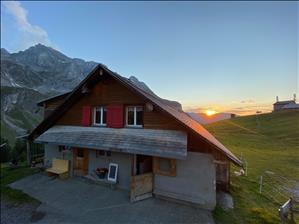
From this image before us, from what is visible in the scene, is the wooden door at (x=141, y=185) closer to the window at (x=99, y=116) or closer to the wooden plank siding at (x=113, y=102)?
the wooden plank siding at (x=113, y=102)

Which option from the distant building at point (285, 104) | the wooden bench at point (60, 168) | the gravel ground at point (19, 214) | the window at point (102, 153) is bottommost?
the gravel ground at point (19, 214)

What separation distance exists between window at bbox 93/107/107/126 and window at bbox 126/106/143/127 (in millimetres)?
1832

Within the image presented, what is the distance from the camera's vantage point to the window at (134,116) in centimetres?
1250

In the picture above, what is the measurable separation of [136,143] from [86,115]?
196 inches

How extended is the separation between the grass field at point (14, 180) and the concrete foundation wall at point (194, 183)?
7.02 m

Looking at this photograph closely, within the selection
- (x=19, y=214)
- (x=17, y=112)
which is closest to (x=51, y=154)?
(x=19, y=214)

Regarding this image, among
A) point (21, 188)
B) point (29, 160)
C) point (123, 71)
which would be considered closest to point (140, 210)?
point (21, 188)

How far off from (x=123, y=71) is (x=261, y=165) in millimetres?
17031

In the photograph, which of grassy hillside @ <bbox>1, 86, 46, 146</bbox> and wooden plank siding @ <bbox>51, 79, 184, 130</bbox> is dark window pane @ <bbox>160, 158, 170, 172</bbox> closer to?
wooden plank siding @ <bbox>51, 79, 184, 130</bbox>

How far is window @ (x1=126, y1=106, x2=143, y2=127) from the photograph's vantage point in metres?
12.5

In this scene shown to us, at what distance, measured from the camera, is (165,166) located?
1102 cm

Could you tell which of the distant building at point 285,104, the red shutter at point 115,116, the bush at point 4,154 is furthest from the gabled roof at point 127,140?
the bush at point 4,154

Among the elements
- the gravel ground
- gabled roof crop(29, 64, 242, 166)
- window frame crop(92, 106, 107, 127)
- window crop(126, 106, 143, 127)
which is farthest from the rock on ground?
the gravel ground

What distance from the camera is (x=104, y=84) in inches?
537
